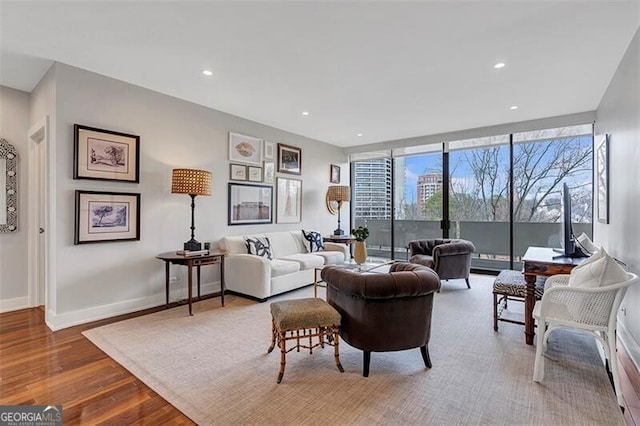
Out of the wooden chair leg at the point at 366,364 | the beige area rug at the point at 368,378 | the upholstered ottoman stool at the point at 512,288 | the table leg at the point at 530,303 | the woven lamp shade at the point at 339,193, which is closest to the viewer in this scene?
the beige area rug at the point at 368,378

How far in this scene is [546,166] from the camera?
17.9 ft

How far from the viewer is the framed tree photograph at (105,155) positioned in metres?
3.37

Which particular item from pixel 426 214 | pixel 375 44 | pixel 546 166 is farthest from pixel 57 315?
pixel 546 166

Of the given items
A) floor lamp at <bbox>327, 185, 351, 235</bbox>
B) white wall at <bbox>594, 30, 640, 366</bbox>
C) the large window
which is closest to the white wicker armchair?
white wall at <bbox>594, 30, 640, 366</bbox>

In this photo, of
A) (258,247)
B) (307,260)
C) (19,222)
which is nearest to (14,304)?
(19,222)

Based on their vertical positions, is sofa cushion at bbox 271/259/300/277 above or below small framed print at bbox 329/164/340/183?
below

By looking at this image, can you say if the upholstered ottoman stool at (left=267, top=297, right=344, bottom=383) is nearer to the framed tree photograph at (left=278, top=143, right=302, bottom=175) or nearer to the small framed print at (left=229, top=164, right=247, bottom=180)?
the small framed print at (left=229, top=164, right=247, bottom=180)

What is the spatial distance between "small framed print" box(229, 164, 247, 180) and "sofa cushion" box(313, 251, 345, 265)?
5.86 feet

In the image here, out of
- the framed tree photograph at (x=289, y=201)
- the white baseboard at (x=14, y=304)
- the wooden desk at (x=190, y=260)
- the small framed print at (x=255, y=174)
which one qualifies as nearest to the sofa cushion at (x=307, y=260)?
the framed tree photograph at (x=289, y=201)

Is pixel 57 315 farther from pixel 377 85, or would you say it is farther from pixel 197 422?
pixel 377 85

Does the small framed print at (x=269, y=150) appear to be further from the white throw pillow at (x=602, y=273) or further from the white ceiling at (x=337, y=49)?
the white throw pillow at (x=602, y=273)

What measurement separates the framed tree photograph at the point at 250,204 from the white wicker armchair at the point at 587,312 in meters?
4.02

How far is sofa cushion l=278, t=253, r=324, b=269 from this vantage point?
4.88 m

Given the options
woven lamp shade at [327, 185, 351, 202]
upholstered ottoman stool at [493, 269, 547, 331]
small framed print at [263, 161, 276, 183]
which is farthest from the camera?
woven lamp shade at [327, 185, 351, 202]
